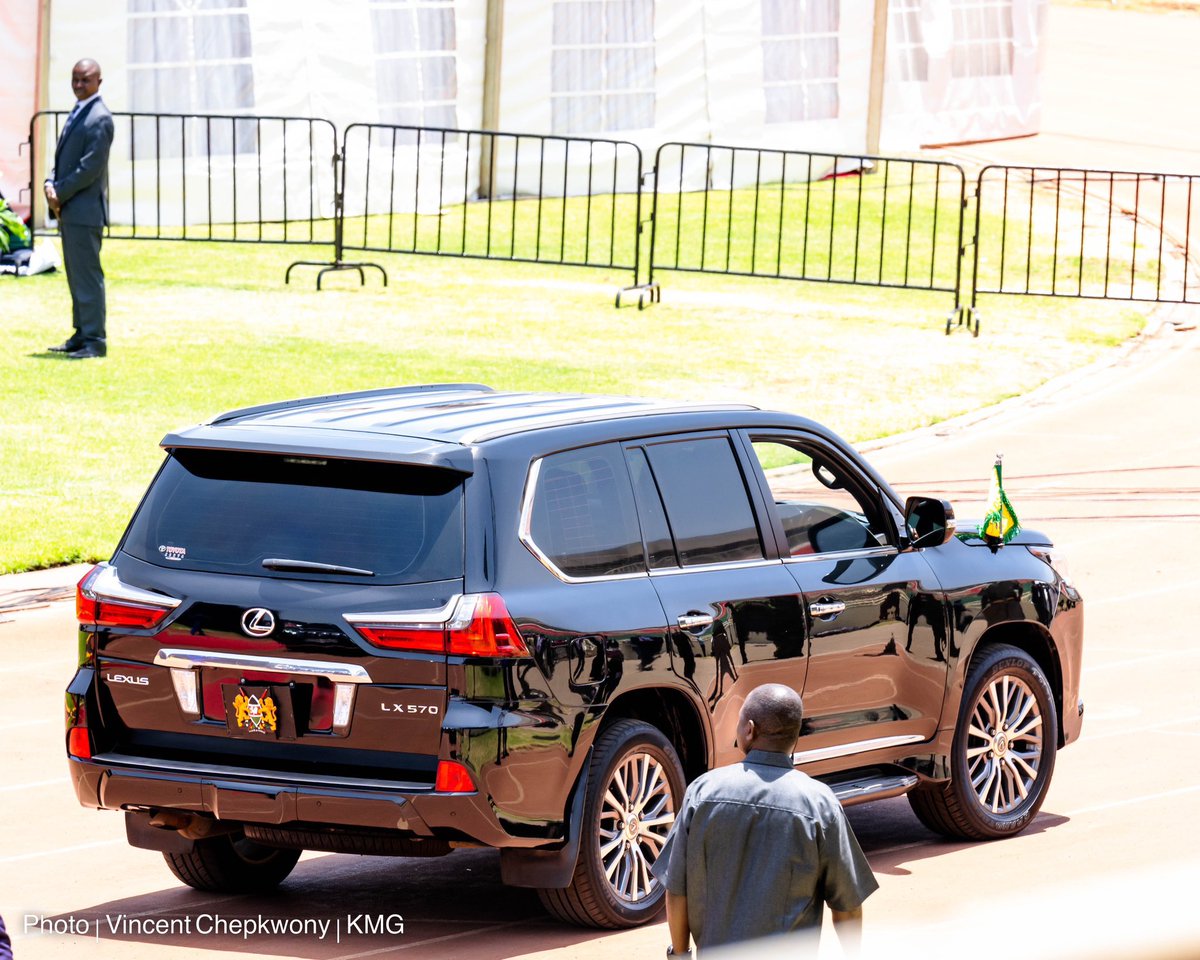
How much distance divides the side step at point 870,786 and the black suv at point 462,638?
2 centimetres

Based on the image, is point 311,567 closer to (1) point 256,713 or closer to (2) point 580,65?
(1) point 256,713

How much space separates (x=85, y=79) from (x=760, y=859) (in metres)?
14.2

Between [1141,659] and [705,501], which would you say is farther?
[1141,659]

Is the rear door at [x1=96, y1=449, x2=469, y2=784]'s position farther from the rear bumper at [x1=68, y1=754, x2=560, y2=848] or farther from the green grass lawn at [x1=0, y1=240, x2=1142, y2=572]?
the green grass lawn at [x1=0, y1=240, x2=1142, y2=572]

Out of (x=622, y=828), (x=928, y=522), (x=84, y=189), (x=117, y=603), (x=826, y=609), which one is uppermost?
(x=84, y=189)

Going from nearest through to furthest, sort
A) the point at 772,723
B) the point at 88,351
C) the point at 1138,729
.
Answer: the point at 772,723, the point at 1138,729, the point at 88,351

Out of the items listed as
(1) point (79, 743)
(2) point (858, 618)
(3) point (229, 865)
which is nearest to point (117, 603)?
(1) point (79, 743)

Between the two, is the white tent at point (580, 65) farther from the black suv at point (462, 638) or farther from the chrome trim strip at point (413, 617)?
the chrome trim strip at point (413, 617)

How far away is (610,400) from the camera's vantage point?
7656 mm

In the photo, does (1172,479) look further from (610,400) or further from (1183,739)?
(610,400)

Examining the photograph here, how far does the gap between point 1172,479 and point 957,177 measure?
1466 cm

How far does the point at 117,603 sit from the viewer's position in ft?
21.7

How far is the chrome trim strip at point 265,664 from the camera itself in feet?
20.5

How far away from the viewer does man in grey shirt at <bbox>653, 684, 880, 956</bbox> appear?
15.2 feet
